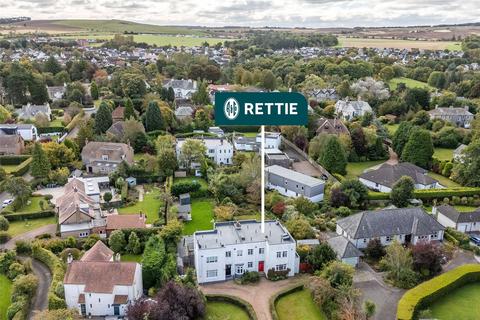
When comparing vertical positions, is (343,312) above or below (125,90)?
below

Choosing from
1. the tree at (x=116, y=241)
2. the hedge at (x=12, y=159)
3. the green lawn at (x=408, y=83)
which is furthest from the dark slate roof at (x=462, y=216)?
the green lawn at (x=408, y=83)

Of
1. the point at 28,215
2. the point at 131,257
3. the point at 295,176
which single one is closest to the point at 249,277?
the point at 131,257

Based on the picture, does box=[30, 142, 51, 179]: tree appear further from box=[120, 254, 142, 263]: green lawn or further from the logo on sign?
the logo on sign

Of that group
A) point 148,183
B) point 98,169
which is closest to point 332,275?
point 148,183

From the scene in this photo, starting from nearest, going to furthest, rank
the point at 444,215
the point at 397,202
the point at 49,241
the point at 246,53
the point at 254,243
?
the point at 254,243 < the point at 49,241 < the point at 444,215 < the point at 397,202 < the point at 246,53

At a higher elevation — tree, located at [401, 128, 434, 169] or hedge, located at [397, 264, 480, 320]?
tree, located at [401, 128, 434, 169]

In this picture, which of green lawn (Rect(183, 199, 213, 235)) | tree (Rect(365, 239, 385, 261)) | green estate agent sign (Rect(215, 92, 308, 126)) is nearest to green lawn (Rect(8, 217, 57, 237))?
green lawn (Rect(183, 199, 213, 235))

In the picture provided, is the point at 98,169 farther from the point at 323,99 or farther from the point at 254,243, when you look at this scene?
the point at 323,99

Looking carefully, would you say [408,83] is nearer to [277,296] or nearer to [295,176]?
[295,176]
